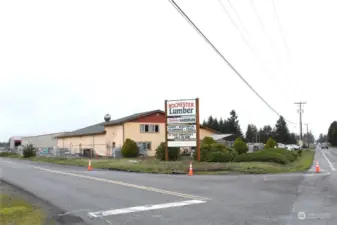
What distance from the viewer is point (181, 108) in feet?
103

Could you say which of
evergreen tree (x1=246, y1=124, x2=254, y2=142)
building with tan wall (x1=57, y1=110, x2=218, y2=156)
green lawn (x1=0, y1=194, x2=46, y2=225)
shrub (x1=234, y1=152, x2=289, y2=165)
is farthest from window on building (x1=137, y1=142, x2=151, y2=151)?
evergreen tree (x1=246, y1=124, x2=254, y2=142)

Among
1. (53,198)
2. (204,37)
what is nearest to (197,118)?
(204,37)

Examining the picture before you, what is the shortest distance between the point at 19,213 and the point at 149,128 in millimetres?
41103

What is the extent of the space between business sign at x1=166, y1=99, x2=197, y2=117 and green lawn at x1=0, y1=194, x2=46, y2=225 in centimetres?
1956

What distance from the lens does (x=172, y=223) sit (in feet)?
27.7

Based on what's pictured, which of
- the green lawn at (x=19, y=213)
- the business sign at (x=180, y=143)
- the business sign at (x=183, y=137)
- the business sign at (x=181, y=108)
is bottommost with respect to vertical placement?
the green lawn at (x=19, y=213)

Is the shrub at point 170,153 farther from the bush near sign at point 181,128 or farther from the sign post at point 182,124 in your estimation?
the bush near sign at point 181,128

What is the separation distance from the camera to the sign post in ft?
100

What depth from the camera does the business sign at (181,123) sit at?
30625 millimetres

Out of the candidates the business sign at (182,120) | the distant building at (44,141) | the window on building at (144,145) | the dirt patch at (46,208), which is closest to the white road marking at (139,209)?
the dirt patch at (46,208)

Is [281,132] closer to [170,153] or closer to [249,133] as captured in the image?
[249,133]

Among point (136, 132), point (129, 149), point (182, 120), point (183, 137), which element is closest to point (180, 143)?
point (183, 137)

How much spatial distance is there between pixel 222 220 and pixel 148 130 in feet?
140

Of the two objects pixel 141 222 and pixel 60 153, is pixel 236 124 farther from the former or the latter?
pixel 141 222
